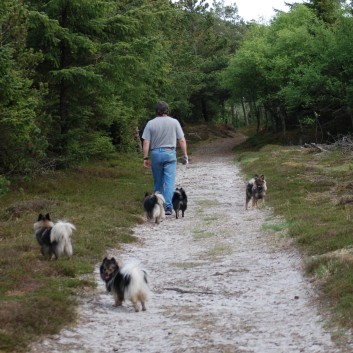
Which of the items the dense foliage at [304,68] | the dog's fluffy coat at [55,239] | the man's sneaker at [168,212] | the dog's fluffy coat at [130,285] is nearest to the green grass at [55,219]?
the dog's fluffy coat at [55,239]

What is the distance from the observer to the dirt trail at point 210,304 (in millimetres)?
6746

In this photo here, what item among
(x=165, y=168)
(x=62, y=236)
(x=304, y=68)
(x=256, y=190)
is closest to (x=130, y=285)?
(x=62, y=236)

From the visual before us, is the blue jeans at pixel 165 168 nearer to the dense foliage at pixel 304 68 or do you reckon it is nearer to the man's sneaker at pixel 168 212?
the man's sneaker at pixel 168 212

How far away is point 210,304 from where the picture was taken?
834cm

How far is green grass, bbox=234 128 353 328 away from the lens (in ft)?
27.2

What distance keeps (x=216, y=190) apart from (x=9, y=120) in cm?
976

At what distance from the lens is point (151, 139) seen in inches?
605

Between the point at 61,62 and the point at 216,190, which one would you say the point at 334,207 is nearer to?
the point at 216,190

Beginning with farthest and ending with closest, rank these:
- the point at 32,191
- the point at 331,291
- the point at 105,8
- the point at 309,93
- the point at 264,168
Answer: the point at 309,93 → the point at 264,168 → the point at 105,8 → the point at 32,191 → the point at 331,291

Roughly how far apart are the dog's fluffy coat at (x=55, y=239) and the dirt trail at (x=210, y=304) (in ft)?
4.24

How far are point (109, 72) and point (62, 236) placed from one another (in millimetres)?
13428

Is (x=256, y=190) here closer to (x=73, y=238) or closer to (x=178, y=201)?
(x=178, y=201)

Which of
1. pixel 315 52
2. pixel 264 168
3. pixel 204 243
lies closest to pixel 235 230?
pixel 204 243

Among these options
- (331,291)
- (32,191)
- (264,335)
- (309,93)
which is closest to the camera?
(264,335)
